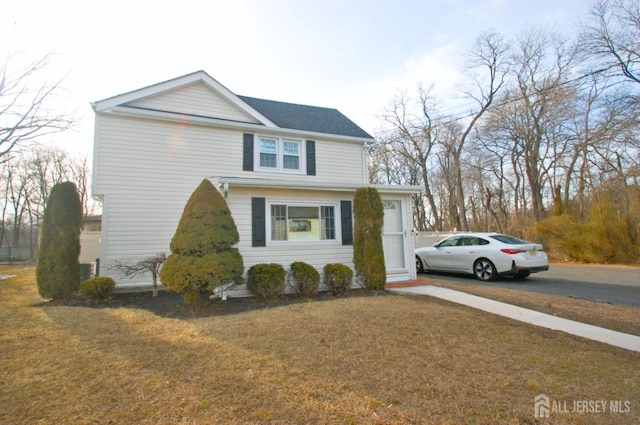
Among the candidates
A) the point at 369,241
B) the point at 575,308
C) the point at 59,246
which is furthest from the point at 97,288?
the point at 575,308

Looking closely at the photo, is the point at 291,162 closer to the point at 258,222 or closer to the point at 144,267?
the point at 258,222

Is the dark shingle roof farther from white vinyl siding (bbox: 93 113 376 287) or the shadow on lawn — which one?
the shadow on lawn

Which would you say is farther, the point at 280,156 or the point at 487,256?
the point at 280,156

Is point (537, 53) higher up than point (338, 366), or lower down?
higher up

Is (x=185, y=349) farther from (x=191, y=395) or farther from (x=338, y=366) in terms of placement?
(x=338, y=366)

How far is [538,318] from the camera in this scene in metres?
5.21

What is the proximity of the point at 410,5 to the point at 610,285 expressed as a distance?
9194 mm

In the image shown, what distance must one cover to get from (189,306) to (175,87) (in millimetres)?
6991

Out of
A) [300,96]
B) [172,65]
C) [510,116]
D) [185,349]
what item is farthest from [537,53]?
[185,349]

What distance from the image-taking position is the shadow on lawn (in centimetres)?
588

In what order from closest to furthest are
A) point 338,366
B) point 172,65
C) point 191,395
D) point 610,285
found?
1. point 191,395
2. point 338,366
3. point 610,285
4. point 172,65

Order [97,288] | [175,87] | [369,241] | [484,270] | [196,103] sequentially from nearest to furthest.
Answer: [97,288] → [369,241] → [484,270] → [175,87] → [196,103]

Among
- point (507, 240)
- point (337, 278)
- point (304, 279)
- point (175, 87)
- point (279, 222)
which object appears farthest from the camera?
point (175, 87)

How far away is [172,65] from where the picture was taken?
10.3 m
